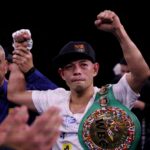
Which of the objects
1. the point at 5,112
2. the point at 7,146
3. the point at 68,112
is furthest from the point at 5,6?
the point at 7,146

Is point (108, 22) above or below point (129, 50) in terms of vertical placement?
above

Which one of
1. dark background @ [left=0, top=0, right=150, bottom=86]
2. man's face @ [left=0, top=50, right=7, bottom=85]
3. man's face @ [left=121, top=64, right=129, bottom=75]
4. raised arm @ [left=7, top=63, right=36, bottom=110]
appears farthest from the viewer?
dark background @ [left=0, top=0, right=150, bottom=86]

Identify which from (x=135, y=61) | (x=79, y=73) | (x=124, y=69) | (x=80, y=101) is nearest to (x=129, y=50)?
(x=135, y=61)

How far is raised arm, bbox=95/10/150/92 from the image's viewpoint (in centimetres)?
245

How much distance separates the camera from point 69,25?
5699 mm

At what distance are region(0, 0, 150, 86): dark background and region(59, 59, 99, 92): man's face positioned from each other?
2849 mm

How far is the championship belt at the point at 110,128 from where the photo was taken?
252cm

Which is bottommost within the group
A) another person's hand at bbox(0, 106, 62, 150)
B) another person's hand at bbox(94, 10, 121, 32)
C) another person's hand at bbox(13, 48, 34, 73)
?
another person's hand at bbox(13, 48, 34, 73)

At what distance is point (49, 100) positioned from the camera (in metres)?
2.75

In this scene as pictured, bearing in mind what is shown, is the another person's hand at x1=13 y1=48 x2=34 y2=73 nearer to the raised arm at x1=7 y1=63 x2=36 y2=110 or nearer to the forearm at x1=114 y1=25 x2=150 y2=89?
the raised arm at x1=7 y1=63 x2=36 y2=110

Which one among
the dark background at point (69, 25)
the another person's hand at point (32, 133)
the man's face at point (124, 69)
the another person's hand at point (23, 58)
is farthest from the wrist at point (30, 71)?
the dark background at point (69, 25)

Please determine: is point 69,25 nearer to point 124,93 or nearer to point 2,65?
point 2,65

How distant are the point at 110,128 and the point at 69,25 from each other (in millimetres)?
3277

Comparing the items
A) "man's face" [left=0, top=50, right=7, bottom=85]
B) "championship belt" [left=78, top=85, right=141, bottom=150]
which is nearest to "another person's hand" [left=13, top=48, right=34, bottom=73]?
"man's face" [left=0, top=50, right=7, bottom=85]
